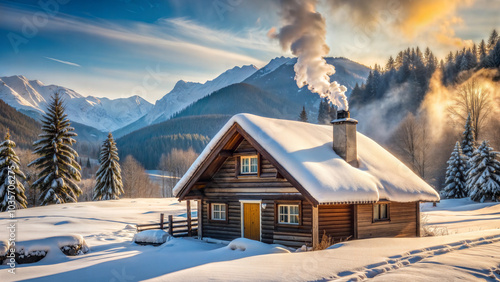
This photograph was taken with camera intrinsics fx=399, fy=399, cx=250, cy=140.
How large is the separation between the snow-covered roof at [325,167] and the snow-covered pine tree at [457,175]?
31485 mm

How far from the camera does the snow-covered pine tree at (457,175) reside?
159 ft

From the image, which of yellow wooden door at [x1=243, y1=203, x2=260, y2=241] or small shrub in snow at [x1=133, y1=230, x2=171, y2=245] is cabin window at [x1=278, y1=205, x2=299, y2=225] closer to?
yellow wooden door at [x1=243, y1=203, x2=260, y2=241]

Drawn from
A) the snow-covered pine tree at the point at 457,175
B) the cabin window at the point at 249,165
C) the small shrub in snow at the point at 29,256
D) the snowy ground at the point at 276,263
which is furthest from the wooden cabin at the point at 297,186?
the snow-covered pine tree at the point at 457,175

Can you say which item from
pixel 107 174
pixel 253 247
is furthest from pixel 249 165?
pixel 107 174

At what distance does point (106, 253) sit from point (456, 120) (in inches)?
2888

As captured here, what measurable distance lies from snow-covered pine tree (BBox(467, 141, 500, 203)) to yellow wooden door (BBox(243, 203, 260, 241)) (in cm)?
3277

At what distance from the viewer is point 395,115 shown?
95750 millimetres

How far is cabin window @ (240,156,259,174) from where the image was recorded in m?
19.4

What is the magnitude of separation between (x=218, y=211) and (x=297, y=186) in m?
6.73

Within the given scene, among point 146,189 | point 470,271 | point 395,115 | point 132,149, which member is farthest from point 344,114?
point 132,149

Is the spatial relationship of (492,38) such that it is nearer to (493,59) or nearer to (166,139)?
(493,59)

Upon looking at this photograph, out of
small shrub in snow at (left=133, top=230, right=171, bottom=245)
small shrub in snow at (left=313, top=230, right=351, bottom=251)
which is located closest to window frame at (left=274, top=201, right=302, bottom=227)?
small shrub in snow at (left=313, top=230, right=351, bottom=251)

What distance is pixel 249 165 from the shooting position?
19578mm

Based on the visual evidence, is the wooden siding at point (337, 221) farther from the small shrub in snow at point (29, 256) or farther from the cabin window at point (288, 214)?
the small shrub in snow at point (29, 256)
